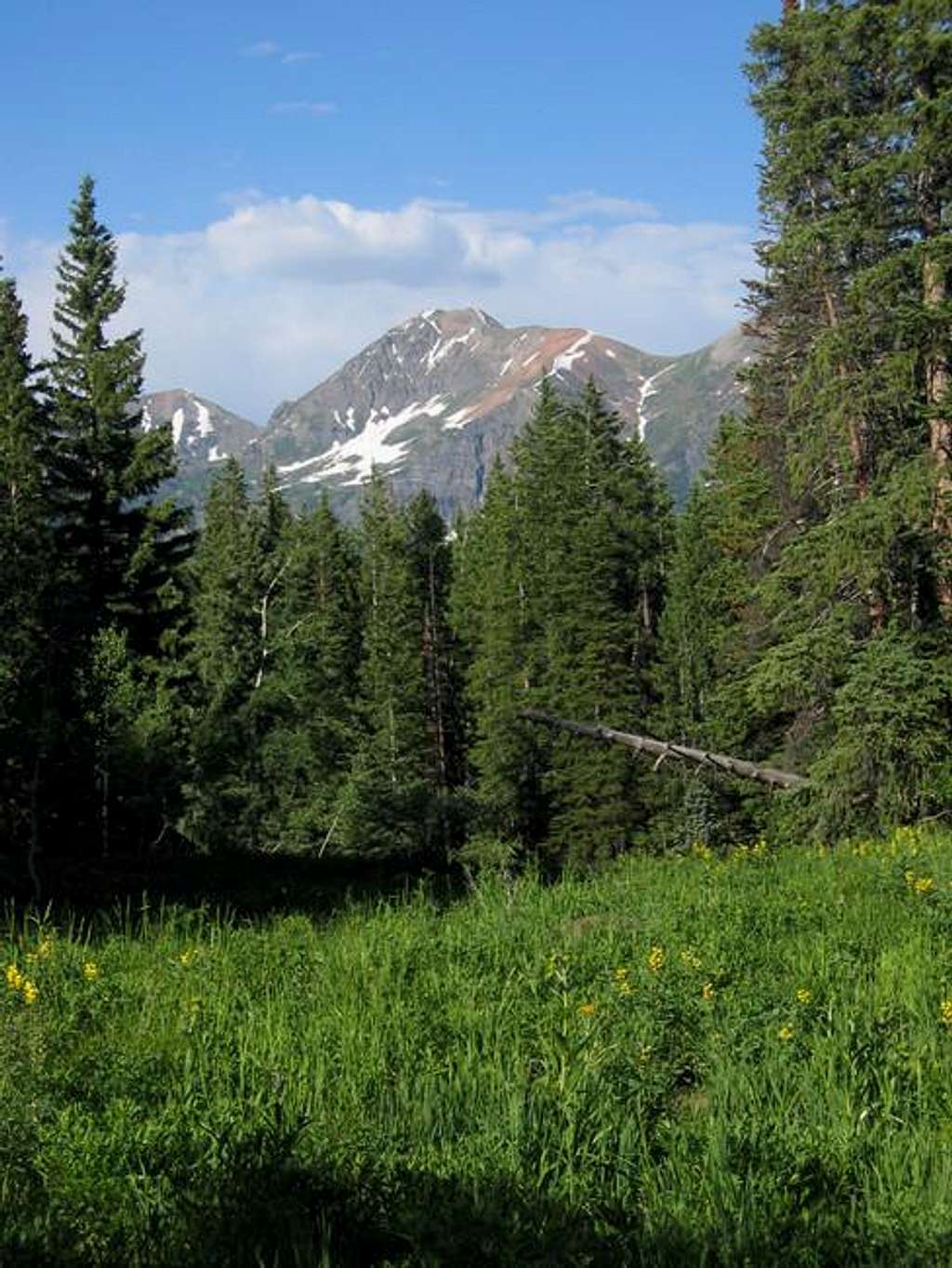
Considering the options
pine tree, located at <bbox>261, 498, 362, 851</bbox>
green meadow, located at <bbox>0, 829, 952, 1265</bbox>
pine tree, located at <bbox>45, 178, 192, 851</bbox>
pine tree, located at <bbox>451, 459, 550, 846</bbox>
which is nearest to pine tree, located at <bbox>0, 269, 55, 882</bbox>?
pine tree, located at <bbox>45, 178, 192, 851</bbox>

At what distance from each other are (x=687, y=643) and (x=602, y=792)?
8.14 m

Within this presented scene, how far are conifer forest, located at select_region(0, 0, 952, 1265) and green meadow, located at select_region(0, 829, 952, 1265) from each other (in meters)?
0.02

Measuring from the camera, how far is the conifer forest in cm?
321

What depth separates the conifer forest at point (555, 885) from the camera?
10.5 feet

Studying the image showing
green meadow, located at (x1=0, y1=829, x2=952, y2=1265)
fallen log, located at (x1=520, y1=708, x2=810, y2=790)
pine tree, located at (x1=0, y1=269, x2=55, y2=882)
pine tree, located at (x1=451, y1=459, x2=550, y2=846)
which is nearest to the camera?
green meadow, located at (x1=0, y1=829, x2=952, y2=1265)

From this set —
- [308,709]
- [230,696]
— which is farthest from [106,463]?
[308,709]

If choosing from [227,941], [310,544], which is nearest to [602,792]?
[310,544]

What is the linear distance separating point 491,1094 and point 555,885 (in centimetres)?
456

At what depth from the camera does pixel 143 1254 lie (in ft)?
9.55

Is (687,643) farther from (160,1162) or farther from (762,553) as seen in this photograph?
(160,1162)

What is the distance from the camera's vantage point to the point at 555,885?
330 inches

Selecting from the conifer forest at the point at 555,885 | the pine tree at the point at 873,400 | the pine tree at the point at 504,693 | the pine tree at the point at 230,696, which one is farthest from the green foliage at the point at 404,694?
the pine tree at the point at 873,400

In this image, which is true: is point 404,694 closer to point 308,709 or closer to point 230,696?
point 308,709

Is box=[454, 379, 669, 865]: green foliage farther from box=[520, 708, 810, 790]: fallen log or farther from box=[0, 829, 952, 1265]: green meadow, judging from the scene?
box=[0, 829, 952, 1265]: green meadow
